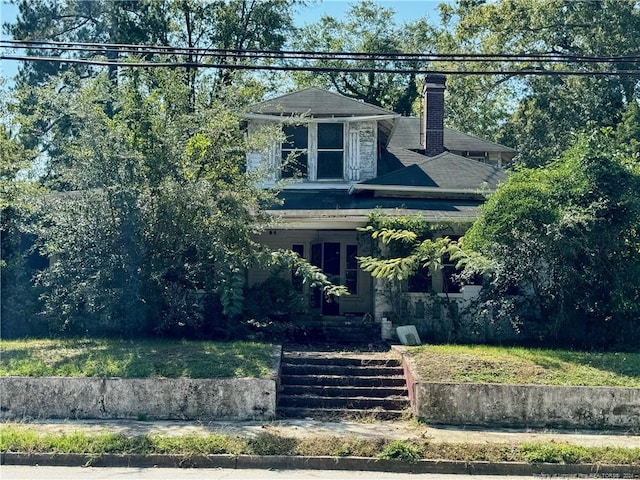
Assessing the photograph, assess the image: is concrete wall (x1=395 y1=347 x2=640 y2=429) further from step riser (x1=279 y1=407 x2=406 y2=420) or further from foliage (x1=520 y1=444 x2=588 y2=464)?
foliage (x1=520 y1=444 x2=588 y2=464)

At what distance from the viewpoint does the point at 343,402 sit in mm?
12258

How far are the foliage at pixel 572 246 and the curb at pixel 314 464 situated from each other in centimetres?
524

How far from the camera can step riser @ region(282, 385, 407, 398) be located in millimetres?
12547

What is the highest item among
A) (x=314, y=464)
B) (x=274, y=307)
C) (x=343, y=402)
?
(x=274, y=307)

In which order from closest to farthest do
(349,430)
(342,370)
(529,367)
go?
(349,430), (529,367), (342,370)

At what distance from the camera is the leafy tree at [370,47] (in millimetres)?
37688

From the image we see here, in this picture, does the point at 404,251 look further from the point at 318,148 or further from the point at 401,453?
the point at 401,453

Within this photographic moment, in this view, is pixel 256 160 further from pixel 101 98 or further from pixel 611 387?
pixel 611 387

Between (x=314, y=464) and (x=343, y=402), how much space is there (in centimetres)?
291

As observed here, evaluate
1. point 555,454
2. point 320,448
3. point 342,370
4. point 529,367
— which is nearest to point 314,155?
point 342,370

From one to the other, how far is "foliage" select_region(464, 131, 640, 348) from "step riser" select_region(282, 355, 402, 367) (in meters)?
2.58

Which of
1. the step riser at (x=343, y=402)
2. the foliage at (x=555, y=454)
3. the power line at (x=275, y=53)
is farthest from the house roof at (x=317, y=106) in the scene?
the foliage at (x=555, y=454)

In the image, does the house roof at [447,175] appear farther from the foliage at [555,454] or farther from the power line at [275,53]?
the foliage at [555,454]

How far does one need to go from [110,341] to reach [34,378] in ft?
8.15
